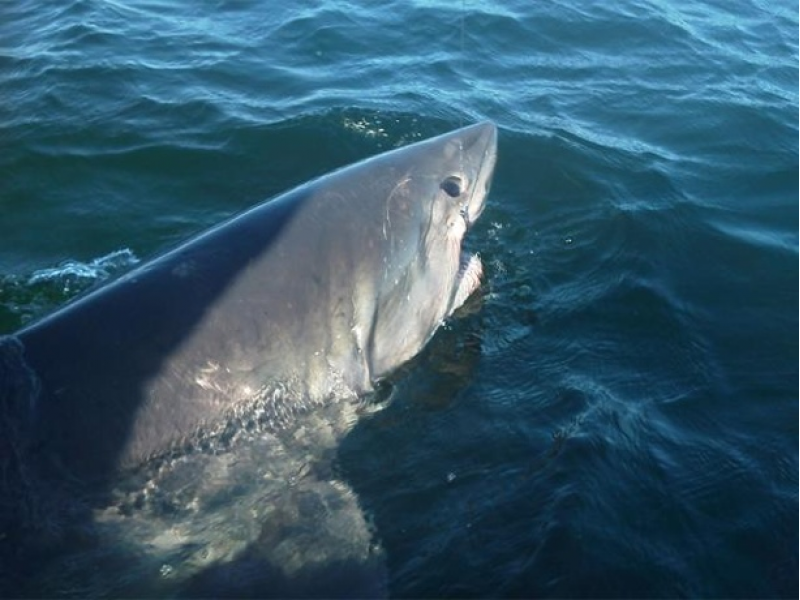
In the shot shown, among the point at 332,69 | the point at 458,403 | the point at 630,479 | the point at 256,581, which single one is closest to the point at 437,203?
the point at 458,403

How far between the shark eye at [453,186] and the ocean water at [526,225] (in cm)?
93

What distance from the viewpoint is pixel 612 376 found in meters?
5.81

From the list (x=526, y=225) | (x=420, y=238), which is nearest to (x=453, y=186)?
(x=420, y=238)

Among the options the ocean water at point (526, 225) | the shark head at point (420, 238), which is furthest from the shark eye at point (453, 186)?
the ocean water at point (526, 225)

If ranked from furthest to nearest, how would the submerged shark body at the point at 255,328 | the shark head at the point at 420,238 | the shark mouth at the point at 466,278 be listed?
the shark mouth at the point at 466,278 → the shark head at the point at 420,238 → the submerged shark body at the point at 255,328

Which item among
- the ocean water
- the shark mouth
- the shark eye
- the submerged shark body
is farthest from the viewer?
the shark mouth

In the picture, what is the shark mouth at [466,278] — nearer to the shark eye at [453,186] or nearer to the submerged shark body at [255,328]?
the submerged shark body at [255,328]

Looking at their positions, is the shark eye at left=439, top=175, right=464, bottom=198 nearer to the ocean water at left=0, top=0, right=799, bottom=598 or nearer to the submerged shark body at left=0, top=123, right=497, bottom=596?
the submerged shark body at left=0, top=123, right=497, bottom=596

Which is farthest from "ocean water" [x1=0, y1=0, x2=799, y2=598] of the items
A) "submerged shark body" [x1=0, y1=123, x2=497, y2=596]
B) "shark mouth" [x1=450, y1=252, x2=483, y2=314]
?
"submerged shark body" [x1=0, y1=123, x2=497, y2=596]

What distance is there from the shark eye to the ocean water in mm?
926

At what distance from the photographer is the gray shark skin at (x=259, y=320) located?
4129 millimetres

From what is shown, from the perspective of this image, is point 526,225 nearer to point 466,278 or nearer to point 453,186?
point 466,278

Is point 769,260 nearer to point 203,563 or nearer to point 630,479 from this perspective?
point 630,479

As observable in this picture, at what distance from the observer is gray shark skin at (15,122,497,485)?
4129 millimetres
